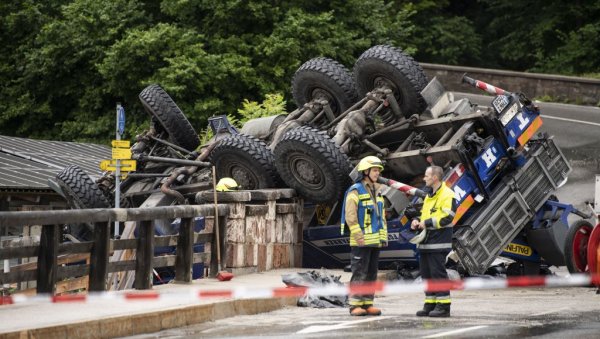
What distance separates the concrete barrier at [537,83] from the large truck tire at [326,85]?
68.2ft

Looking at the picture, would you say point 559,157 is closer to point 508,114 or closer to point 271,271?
point 508,114

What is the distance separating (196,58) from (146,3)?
528cm

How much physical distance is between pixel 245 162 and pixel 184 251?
307 centimetres

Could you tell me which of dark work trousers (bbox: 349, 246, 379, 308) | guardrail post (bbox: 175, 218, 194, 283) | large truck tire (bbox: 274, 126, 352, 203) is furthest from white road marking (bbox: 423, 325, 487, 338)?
large truck tire (bbox: 274, 126, 352, 203)

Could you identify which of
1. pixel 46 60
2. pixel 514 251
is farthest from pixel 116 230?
pixel 46 60

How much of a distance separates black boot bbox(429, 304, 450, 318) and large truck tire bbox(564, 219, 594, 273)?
13.6ft

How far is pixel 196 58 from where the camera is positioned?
3256 cm

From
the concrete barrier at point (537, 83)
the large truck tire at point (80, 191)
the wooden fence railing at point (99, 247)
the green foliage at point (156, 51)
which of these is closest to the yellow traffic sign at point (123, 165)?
the large truck tire at point (80, 191)

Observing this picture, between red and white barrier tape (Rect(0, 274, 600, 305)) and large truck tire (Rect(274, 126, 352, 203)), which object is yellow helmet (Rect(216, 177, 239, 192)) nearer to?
large truck tire (Rect(274, 126, 352, 203))

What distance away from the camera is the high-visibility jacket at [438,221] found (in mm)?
12750

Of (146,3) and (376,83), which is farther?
(146,3)

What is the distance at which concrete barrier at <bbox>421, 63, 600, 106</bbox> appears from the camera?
38.9 meters

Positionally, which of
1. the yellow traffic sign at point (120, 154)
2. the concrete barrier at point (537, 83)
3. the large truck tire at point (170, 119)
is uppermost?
the concrete barrier at point (537, 83)

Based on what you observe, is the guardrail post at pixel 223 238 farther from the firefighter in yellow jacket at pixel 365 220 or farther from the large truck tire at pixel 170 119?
the large truck tire at pixel 170 119
